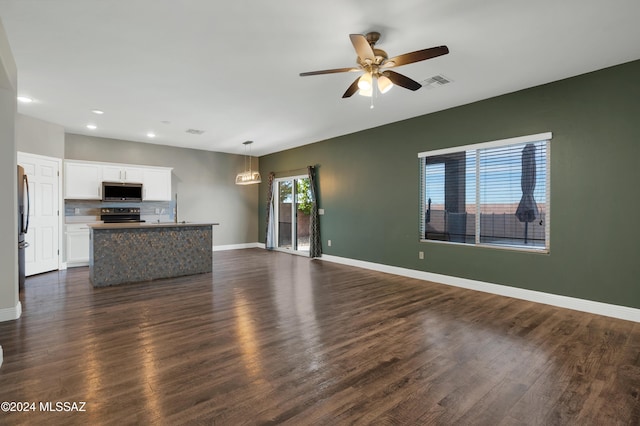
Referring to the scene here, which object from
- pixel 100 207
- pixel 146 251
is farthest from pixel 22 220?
pixel 100 207

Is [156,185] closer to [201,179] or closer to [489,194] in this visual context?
[201,179]

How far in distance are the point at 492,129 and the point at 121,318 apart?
533 cm

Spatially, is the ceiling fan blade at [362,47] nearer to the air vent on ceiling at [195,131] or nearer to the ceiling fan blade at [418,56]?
the ceiling fan blade at [418,56]

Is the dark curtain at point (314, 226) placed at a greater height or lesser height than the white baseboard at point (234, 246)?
greater

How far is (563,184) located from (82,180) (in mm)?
8284

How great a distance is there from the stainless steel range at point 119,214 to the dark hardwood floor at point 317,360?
293 cm

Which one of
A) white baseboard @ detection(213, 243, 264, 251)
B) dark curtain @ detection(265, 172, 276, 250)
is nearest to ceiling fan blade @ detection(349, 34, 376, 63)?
dark curtain @ detection(265, 172, 276, 250)

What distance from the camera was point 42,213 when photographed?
5574mm

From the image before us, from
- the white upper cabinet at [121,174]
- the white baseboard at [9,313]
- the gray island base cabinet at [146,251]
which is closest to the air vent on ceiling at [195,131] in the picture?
the white upper cabinet at [121,174]

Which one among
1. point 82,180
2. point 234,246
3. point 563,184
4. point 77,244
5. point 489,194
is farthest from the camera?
point 234,246

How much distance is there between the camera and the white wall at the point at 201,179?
7000mm

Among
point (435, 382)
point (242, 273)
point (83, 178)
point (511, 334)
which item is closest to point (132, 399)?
point (435, 382)

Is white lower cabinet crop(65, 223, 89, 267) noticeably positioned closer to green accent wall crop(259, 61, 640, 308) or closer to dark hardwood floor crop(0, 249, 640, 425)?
dark hardwood floor crop(0, 249, 640, 425)

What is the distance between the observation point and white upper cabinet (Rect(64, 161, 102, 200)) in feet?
20.5
